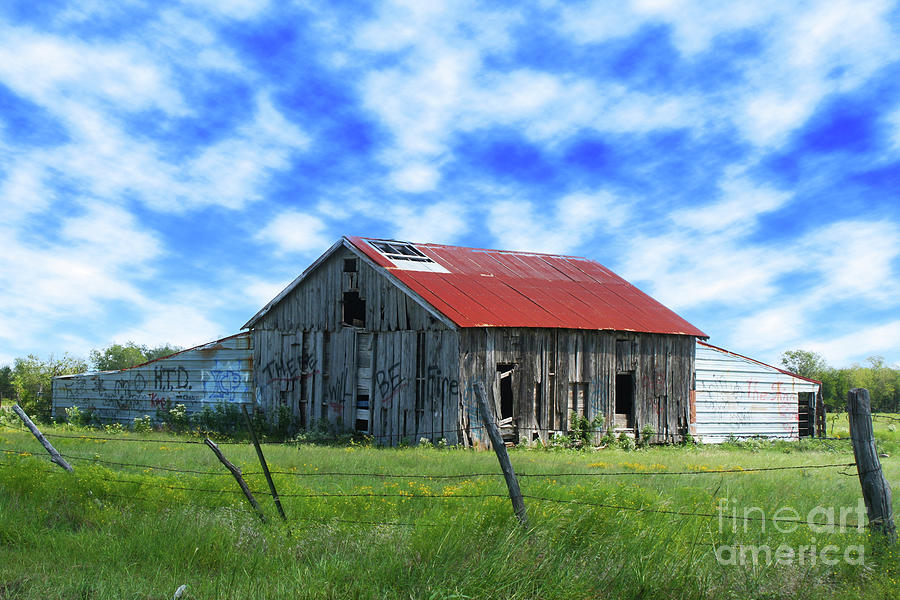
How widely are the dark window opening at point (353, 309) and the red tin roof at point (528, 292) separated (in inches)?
72.8

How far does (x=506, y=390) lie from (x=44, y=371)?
39.3 metres

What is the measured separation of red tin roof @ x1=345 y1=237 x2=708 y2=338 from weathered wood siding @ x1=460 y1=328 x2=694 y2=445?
400 mm

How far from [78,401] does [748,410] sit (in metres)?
29.2

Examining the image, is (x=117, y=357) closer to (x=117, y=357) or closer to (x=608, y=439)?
(x=117, y=357)

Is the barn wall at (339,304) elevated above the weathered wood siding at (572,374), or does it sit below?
above

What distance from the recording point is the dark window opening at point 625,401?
84.6 ft

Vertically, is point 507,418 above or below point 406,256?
below

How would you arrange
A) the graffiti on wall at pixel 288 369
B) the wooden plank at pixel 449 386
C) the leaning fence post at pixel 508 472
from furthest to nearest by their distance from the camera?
the graffiti on wall at pixel 288 369 → the wooden plank at pixel 449 386 → the leaning fence post at pixel 508 472

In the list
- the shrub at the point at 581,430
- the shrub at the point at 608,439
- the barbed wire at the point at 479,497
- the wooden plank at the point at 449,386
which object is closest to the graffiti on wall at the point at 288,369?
the wooden plank at the point at 449,386

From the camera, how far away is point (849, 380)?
63969mm

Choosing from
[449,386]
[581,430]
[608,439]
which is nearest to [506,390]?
[581,430]

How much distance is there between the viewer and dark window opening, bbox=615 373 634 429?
25.8 metres

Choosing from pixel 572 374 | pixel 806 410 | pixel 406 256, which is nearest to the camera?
pixel 572 374

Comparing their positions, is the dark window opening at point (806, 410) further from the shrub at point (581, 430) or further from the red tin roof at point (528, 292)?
the shrub at point (581, 430)
